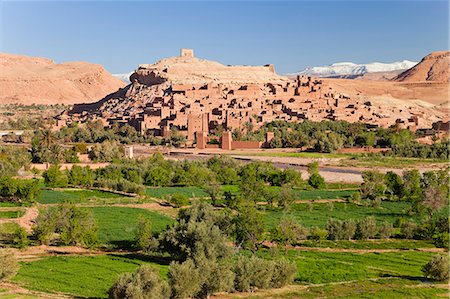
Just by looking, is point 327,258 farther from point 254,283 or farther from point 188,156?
point 188,156

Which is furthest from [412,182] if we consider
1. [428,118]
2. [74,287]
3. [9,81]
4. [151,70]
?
[9,81]

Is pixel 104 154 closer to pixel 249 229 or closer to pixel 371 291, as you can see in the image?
pixel 249 229

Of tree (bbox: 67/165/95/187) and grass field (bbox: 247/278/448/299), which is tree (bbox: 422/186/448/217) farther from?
tree (bbox: 67/165/95/187)

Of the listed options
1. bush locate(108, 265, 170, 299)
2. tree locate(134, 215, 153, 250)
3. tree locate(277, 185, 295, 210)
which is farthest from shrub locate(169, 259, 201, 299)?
tree locate(277, 185, 295, 210)

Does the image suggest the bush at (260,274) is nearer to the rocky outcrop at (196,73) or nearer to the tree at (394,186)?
the tree at (394,186)

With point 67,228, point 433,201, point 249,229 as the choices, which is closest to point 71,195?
point 67,228

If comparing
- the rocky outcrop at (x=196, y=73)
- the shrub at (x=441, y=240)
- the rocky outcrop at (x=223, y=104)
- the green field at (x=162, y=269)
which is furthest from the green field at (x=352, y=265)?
the rocky outcrop at (x=196, y=73)

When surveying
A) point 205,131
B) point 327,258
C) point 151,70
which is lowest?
point 327,258
